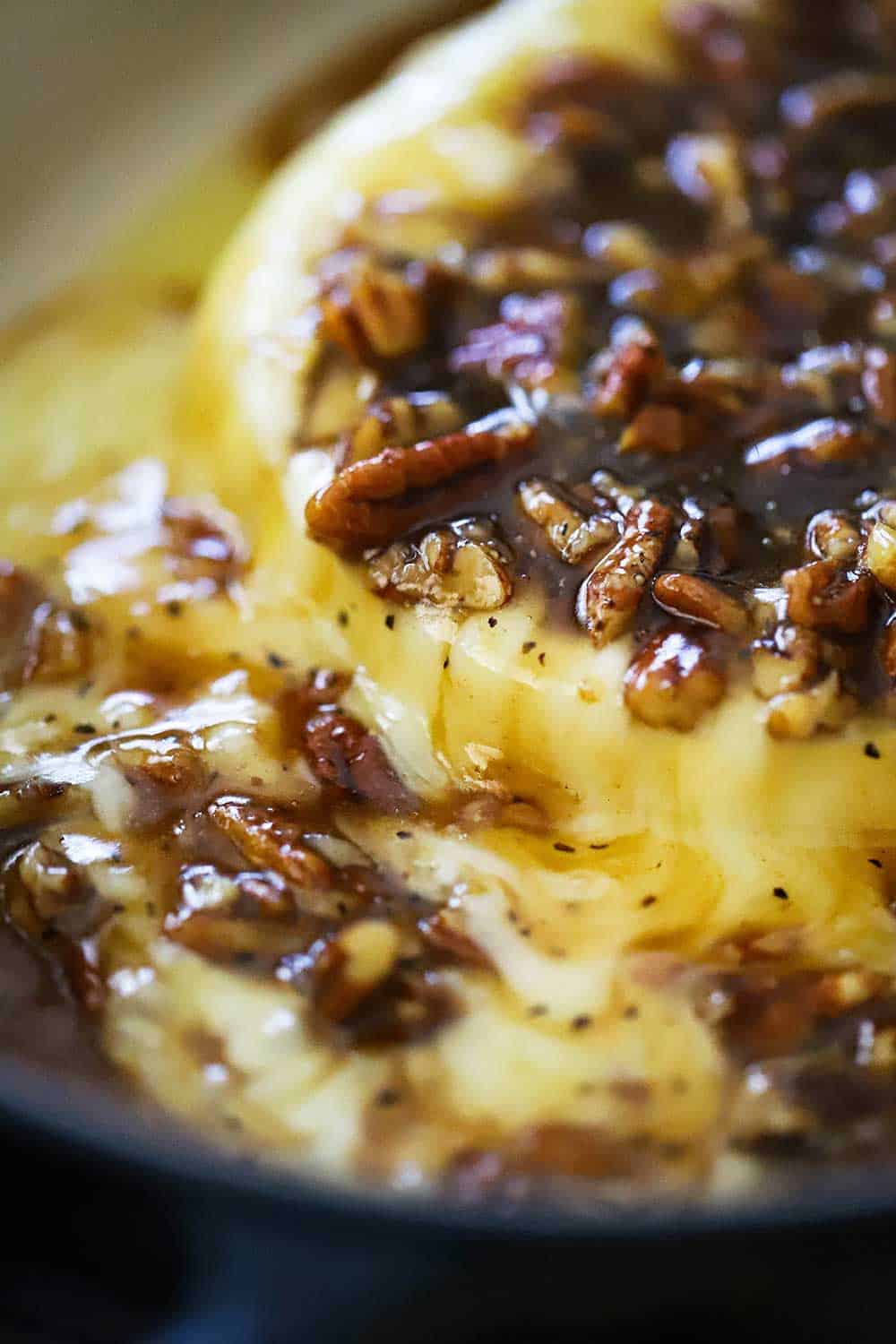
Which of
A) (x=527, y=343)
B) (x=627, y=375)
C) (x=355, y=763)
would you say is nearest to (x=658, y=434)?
(x=627, y=375)

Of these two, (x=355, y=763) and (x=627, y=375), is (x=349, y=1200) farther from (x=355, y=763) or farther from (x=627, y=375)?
(x=627, y=375)

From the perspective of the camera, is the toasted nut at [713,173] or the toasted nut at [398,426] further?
the toasted nut at [713,173]

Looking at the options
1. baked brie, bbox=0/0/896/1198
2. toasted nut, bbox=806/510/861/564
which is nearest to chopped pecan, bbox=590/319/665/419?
baked brie, bbox=0/0/896/1198

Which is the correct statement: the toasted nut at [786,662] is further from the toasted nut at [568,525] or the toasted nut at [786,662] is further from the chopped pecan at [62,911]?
the chopped pecan at [62,911]

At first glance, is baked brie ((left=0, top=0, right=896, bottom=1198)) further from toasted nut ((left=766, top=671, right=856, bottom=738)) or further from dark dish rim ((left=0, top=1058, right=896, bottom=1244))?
dark dish rim ((left=0, top=1058, right=896, bottom=1244))

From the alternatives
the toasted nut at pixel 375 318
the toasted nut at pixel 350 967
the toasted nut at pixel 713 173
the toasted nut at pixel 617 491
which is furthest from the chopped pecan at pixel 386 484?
the toasted nut at pixel 713 173

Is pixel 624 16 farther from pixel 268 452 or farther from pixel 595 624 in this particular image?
pixel 595 624
